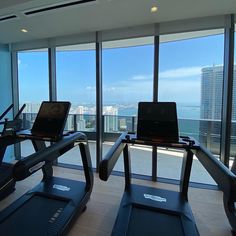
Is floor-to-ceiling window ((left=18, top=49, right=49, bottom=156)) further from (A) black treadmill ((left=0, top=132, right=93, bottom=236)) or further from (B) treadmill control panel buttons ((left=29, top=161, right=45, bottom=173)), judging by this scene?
(B) treadmill control panel buttons ((left=29, top=161, right=45, bottom=173))

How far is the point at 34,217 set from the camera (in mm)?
1933

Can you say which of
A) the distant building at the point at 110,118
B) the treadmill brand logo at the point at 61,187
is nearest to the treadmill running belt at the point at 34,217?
the treadmill brand logo at the point at 61,187

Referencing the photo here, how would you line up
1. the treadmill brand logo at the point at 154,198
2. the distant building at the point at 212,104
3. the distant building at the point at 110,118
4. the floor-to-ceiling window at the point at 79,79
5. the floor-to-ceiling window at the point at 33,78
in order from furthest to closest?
the floor-to-ceiling window at the point at 33,78, the distant building at the point at 110,118, the floor-to-ceiling window at the point at 79,79, the distant building at the point at 212,104, the treadmill brand logo at the point at 154,198

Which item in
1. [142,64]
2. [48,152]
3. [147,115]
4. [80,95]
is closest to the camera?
[48,152]

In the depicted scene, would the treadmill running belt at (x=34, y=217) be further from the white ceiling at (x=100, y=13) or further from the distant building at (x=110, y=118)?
the white ceiling at (x=100, y=13)

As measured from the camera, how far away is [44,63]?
3.88m

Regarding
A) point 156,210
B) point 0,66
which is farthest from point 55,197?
point 0,66

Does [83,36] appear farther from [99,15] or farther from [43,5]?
[43,5]

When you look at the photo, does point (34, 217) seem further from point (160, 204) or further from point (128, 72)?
point (128, 72)

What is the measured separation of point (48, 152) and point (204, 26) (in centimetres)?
283

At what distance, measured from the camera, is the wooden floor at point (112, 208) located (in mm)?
2047

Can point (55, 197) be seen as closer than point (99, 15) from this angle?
Yes

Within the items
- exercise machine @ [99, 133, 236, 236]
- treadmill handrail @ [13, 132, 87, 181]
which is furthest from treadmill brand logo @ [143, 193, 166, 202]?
treadmill handrail @ [13, 132, 87, 181]

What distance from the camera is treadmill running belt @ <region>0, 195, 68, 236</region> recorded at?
5.68ft
